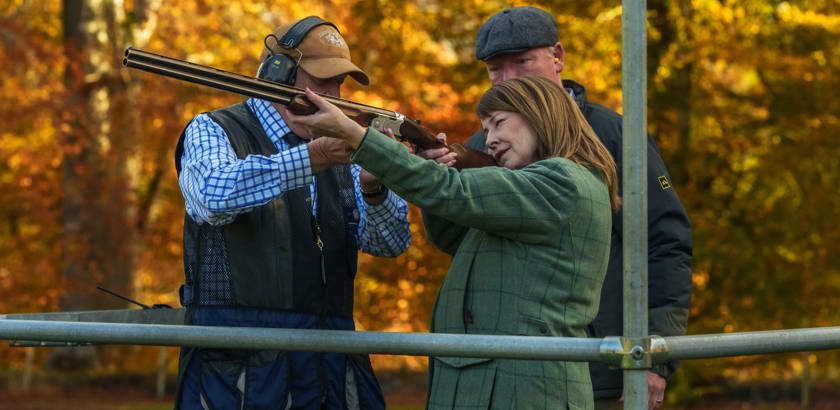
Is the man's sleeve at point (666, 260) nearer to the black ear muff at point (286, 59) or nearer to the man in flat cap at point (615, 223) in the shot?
the man in flat cap at point (615, 223)

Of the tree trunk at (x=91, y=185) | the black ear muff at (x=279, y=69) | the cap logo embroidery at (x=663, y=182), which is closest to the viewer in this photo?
the black ear muff at (x=279, y=69)

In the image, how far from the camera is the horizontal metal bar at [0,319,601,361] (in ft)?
9.56

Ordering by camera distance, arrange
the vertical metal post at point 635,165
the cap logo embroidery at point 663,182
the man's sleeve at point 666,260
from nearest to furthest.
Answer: the vertical metal post at point 635,165
the man's sleeve at point 666,260
the cap logo embroidery at point 663,182

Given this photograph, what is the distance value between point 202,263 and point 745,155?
9.16 m

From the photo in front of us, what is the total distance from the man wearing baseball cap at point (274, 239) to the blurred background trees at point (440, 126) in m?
7.61

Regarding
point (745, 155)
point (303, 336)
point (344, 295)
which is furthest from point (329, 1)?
point (303, 336)

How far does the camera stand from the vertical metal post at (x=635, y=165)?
288 cm

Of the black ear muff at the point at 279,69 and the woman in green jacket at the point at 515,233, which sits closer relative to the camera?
the woman in green jacket at the point at 515,233

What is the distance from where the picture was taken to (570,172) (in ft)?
11.6

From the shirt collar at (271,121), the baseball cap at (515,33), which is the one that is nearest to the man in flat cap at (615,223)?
the baseball cap at (515,33)

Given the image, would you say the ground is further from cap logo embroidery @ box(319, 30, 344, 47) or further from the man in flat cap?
cap logo embroidery @ box(319, 30, 344, 47)

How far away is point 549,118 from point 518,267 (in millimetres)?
463

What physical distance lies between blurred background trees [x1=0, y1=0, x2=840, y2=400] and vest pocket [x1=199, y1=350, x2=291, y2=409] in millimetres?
7941

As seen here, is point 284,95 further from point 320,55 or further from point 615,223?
point 615,223
